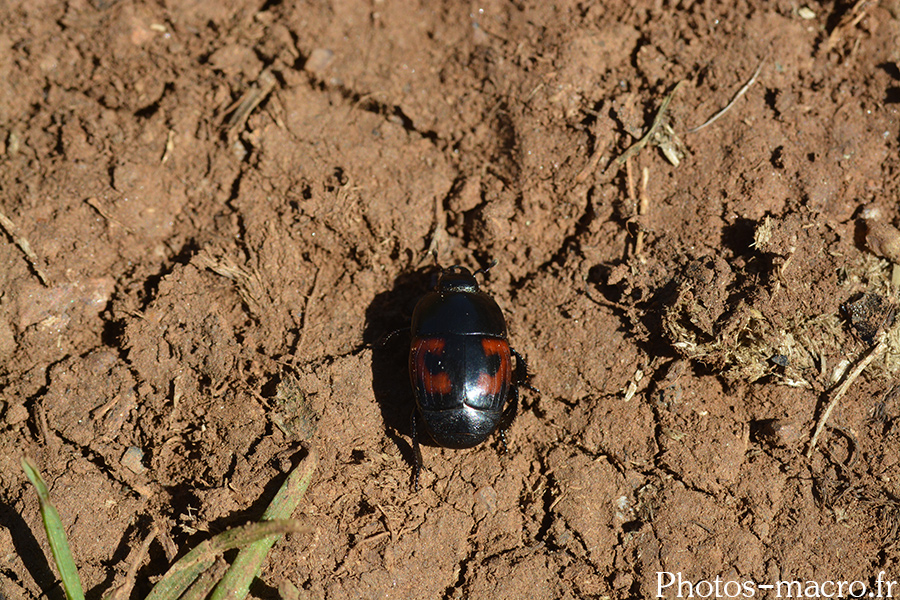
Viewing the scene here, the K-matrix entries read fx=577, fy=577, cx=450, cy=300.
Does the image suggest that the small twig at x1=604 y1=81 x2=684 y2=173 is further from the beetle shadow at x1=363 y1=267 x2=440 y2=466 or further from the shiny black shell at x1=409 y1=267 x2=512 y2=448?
the beetle shadow at x1=363 y1=267 x2=440 y2=466

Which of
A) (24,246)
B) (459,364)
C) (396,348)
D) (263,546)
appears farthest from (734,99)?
(24,246)

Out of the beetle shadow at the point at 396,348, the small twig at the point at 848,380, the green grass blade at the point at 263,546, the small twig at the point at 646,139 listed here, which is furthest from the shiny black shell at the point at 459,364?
the small twig at the point at 848,380

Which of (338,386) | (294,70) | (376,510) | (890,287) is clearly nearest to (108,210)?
(294,70)

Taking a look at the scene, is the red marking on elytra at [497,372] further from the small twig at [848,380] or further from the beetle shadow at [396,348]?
the small twig at [848,380]

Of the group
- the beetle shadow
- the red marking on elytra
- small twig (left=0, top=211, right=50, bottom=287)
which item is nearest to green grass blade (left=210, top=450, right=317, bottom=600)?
the beetle shadow

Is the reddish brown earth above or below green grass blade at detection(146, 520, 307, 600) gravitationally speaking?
above

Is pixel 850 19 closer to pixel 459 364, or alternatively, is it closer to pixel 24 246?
pixel 459 364
